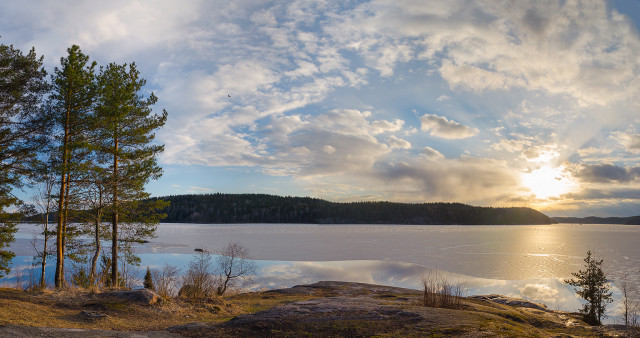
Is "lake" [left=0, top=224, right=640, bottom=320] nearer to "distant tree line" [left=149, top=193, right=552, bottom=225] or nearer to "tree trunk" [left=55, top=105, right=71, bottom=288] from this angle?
"tree trunk" [left=55, top=105, right=71, bottom=288]

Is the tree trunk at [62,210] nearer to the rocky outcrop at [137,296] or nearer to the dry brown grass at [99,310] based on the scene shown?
the dry brown grass at [99,310]

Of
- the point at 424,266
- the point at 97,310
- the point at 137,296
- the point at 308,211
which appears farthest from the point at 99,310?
the point at 308,211

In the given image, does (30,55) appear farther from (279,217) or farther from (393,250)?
(279,217)

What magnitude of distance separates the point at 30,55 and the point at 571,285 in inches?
1694

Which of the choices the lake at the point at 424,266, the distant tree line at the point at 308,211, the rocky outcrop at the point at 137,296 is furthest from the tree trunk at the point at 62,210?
the distant tree line at the point at 308,211

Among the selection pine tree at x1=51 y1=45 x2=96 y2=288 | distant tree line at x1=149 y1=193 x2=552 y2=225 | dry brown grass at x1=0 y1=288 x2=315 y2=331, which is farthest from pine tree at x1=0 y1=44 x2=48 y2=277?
distant tree line at x1=149 y1=193 x2=552 y2=225

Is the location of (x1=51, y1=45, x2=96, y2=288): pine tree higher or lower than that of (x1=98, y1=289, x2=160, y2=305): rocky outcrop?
higher

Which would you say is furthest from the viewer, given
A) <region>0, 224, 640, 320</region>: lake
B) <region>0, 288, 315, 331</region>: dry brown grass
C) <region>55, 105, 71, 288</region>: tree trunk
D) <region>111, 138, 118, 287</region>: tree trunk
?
<region>0, 224, 640, 320</region>: lake

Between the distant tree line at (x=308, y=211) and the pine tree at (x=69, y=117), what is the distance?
13087cm

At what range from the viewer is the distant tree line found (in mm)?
150875

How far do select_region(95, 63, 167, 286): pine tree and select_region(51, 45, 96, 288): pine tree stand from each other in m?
0.81

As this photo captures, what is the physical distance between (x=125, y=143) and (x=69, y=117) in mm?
3489

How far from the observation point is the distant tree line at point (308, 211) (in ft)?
495

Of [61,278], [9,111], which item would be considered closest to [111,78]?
[9,111]
